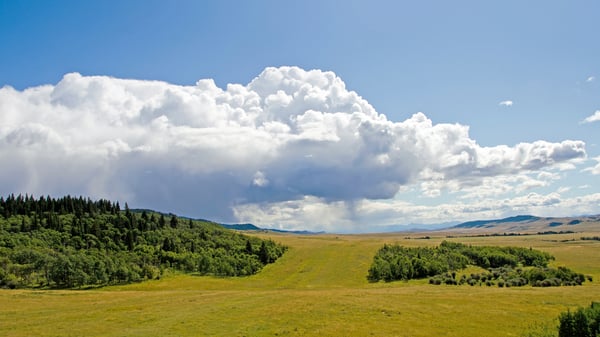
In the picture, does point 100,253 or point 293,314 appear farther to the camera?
point 100,253

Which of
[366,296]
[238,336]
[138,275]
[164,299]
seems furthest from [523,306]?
[138,275]

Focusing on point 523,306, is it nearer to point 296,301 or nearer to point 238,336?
point 296,301

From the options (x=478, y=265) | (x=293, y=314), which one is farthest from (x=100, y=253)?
(x=478, y=265)

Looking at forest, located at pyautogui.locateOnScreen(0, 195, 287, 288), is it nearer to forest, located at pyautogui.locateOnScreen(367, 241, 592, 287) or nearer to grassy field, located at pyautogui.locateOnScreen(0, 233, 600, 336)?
grassy field, located at pyautogui.locateOnScreen(0, 233, 600, 336)

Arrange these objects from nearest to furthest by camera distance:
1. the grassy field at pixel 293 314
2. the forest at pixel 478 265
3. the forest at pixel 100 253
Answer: the grassy field at pixel 293 314, the forest at pixel 478 265, the forest at pixel 100 253

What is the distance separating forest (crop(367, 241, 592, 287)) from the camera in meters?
105

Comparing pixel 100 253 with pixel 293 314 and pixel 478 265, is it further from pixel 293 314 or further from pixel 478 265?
pixel 478 265

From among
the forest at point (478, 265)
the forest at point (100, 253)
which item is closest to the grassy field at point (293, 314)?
the forest at point (478, 265)

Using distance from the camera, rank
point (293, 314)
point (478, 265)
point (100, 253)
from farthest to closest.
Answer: point (478, 265) < point (100, 253) < point (293, 314)

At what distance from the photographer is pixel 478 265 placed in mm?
155375

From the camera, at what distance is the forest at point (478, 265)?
344ft

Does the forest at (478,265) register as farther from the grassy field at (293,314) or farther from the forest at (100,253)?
the forest at (100,253)

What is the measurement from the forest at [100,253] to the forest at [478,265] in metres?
56.7

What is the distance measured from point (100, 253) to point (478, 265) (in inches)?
5465
